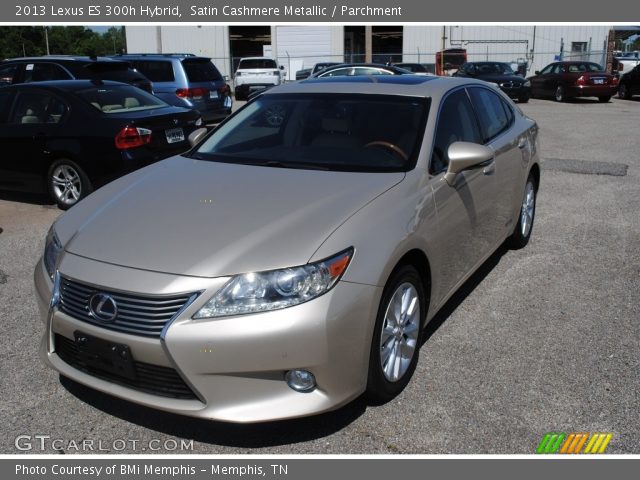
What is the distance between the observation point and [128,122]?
7.45 metres

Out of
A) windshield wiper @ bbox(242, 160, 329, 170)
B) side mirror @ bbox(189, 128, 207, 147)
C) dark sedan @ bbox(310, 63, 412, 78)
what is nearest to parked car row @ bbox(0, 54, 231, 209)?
side mirror @ bbox(189, 128, 207, 147)

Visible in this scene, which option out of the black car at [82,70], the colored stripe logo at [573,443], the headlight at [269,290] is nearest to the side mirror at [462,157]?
the headlight at [269,290]

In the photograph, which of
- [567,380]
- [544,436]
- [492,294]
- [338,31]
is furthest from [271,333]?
[338,31]

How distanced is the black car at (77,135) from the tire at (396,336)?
15.7 feet

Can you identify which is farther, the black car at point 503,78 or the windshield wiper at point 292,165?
the black car at point 503,78

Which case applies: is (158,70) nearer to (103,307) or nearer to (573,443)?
(103,307)

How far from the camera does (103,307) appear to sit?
2.96 metres

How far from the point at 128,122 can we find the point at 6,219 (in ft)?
5.78

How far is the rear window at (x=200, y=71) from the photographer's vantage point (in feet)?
44.7

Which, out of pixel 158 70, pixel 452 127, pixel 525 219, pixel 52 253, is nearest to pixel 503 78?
pixel 158 70

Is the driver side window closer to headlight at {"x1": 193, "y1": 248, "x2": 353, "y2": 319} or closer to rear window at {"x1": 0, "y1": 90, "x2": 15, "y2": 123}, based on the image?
headlight at {"x1": 193, "y1": 248, "x2": 353, "y2": 319}

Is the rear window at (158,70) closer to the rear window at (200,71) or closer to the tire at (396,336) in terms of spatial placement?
the rear window at (200,71)

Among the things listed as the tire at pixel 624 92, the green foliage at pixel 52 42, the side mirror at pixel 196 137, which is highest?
the green foliage at pixel 52 42

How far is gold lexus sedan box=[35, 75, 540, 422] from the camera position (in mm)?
2830
